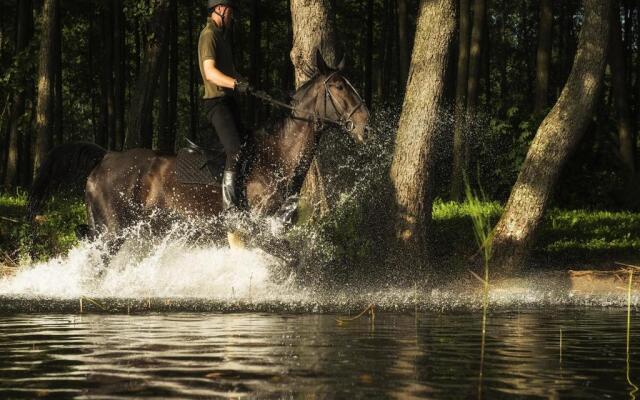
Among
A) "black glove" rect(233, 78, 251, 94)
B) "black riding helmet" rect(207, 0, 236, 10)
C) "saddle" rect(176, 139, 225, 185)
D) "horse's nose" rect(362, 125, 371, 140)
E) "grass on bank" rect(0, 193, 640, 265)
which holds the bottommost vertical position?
"grass on bank" rect(0, 193, 640, 265)

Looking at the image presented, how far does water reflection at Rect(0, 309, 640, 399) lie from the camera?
18.9 ft

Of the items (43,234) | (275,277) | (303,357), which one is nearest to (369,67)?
(43,234)

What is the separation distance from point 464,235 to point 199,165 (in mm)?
6350

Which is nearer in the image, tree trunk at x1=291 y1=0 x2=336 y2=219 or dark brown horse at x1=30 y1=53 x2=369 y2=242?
dark brown horse at x1=30 y1=53 x2=369 y2=242

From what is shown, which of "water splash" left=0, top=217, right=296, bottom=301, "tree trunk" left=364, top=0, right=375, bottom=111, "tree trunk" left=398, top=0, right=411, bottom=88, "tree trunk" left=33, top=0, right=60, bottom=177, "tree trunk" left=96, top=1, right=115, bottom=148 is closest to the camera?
"water splash" left=0, top=217, right=296, bottom=301

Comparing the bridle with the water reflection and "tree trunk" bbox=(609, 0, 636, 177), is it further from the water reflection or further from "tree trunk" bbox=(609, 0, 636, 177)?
"tree trunk" bbox=(609, 0, 636, 177)

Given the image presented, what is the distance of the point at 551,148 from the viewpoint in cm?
1534

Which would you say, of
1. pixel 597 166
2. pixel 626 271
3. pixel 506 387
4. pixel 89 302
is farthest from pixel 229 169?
→ pixel 597 166

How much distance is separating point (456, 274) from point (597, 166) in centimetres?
1026

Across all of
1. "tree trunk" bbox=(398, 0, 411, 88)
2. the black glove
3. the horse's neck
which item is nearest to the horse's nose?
the horse's neck

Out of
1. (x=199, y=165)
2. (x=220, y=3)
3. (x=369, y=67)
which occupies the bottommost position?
(x=199, y=165)

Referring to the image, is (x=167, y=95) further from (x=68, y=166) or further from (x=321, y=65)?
(x=321, y=65)

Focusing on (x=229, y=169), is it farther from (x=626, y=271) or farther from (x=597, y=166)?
(x=597, y=166)

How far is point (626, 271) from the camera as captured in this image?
1477 cm
